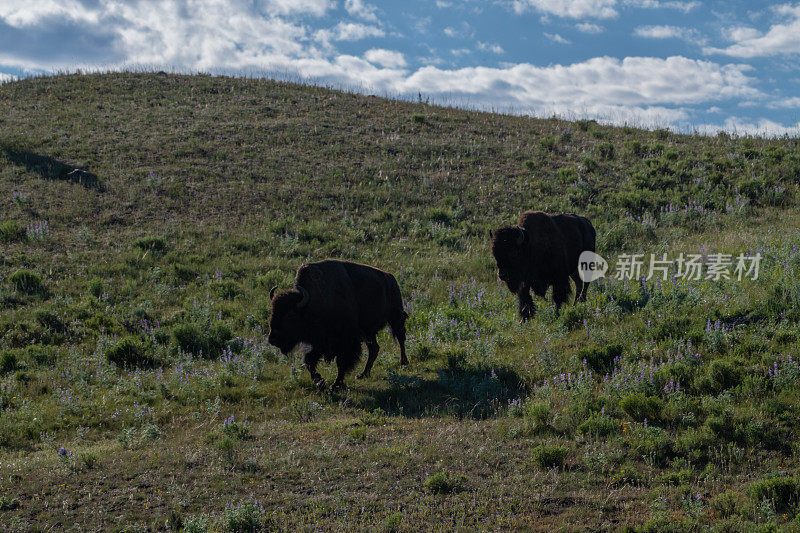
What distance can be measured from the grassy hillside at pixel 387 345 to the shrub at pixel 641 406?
36 millimetres

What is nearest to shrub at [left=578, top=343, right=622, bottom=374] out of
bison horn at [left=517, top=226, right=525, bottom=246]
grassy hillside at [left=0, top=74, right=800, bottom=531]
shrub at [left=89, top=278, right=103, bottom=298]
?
grassy hillside at [left=0, top=74, right=800, bottom=531]

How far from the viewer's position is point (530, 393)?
9.23 meters

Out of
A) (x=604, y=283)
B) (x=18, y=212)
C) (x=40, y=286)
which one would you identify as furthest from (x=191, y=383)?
(x=18, y=212)

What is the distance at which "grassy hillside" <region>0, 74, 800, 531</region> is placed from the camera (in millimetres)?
6312

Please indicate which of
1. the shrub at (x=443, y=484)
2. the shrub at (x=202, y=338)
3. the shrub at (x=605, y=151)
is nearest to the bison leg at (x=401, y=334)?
the shrub at (x=202, y=338)

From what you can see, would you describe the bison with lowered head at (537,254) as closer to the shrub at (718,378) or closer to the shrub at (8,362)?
the shrub at (718,378)

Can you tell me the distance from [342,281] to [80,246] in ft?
39.6

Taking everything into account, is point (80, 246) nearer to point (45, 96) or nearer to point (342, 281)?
point (342, 281)

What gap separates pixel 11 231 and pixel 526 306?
16.3 meters

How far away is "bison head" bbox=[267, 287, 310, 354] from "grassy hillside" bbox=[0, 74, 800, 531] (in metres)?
1.01

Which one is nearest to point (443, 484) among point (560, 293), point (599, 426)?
point (599, 426)

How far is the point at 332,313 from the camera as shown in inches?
399

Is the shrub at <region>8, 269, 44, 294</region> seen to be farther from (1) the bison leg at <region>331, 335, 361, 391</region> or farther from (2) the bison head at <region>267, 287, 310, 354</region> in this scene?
(1) the bison leg at <region>331, 335, 361, 391</region>

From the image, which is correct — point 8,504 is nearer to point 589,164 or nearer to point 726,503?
point 726,503
